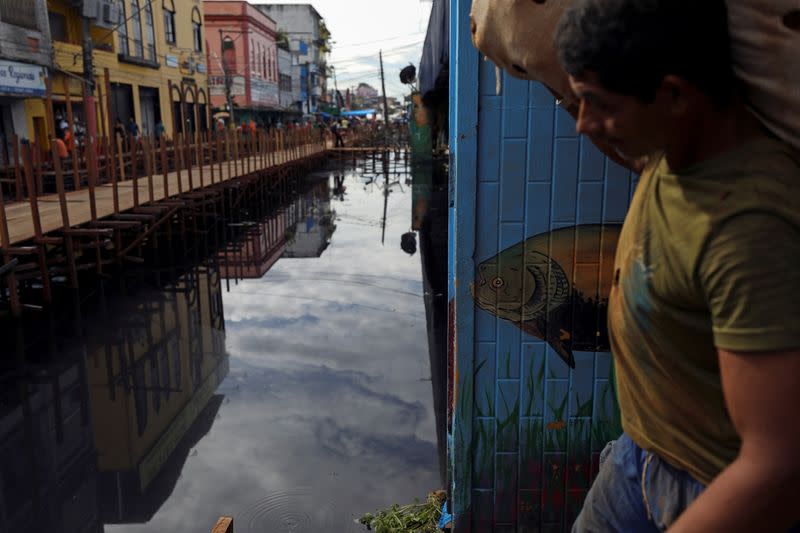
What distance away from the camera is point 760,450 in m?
0.97

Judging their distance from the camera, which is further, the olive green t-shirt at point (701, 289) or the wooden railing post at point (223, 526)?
the wooden railing post at point (223, 526)

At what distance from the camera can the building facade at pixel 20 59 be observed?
16.8m

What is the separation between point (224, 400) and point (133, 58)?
863 inches

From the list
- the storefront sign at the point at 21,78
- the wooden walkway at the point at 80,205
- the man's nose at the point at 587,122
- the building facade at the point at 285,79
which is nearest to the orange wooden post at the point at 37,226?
the wooden walkway at the point at 80,205

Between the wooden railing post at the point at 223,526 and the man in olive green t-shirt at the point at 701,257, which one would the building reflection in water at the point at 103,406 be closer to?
the wooden railing post at the point at 223,526

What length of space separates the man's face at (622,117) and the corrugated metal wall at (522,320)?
5.46 feet

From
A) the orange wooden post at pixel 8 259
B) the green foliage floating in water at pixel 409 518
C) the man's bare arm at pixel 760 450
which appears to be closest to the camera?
the man's bare arm at pixel 760 450

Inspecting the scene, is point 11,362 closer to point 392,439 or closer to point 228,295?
point 228,295

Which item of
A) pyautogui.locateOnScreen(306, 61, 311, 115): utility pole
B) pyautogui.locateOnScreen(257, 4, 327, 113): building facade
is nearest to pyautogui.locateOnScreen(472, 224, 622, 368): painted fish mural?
pyautogui.locateOnScreen(257, 4, 327, 113): building facade

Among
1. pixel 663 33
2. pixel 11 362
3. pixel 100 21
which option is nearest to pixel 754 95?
pixel 663 33

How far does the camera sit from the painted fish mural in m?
2.87

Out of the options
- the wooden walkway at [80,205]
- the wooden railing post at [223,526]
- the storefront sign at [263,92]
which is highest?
the storefront sign at [263,92]

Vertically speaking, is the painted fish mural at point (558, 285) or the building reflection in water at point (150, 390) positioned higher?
the painted fish mural at point (558, 285)

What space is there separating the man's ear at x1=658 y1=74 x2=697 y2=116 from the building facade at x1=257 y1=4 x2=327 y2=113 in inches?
2184
